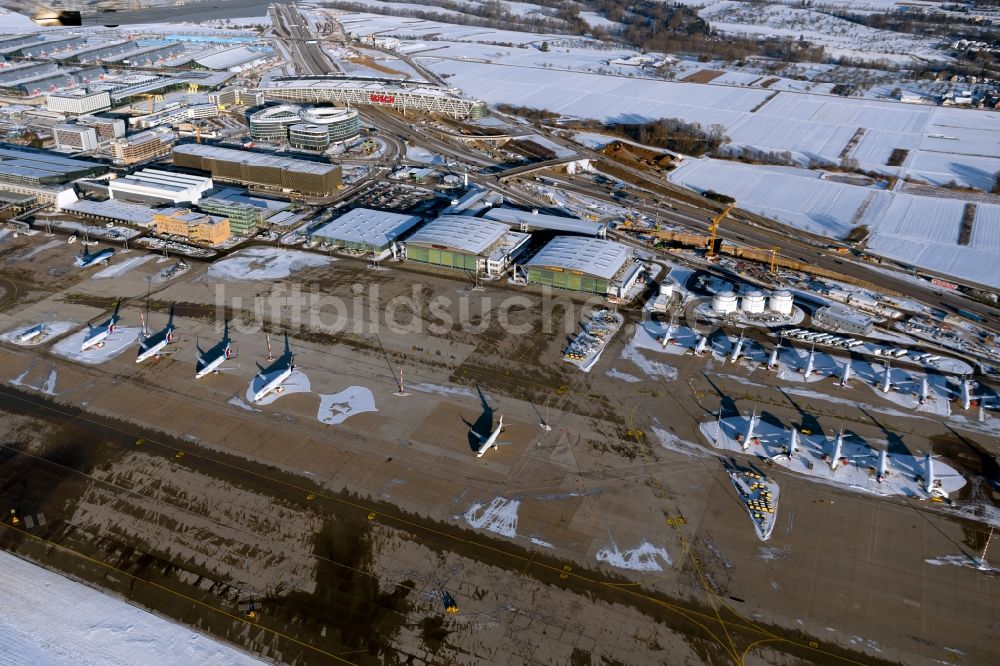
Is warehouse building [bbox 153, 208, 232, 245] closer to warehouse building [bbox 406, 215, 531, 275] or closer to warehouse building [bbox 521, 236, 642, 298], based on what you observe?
warehouse building [bbox 406, 215, 531, 275]

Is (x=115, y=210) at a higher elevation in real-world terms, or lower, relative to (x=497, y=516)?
higher

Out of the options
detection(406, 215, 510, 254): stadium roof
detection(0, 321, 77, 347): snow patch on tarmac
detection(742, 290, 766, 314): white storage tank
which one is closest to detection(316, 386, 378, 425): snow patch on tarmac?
detection(406, 215, 510, 254): stadium roof

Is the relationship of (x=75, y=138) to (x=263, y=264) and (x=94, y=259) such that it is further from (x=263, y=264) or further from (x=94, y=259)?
(x=263, y=264)

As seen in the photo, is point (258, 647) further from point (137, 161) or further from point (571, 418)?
point (137, 161)

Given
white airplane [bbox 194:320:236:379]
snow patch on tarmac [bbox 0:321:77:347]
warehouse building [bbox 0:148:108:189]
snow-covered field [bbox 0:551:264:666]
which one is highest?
warehouse building [bbox 0:148:108:189]

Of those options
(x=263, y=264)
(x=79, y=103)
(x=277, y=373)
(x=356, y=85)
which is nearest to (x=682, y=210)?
(x=263, y=264)

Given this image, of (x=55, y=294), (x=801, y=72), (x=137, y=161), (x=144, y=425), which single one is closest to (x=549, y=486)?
(x=144, y=425)
